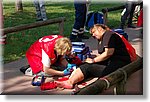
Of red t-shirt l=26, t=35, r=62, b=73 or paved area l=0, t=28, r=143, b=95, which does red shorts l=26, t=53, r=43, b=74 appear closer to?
red t-shirt l=26, t=35, r=62, b=73

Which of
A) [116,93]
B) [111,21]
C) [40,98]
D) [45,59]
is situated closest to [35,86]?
[45,59]

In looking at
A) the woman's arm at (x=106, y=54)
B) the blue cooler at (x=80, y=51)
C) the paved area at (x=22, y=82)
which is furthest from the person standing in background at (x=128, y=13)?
the woman's arm at (x=106, y=54)

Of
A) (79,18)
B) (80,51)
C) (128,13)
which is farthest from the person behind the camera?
(128,13)

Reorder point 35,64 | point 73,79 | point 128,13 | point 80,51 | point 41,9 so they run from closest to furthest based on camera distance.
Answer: point 73,79
point 35,64
point 80,51
point 128,13
point 41,9

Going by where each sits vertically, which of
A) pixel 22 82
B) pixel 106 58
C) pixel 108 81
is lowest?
pixel 22 82

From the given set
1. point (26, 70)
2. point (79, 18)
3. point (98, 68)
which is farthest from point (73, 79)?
point (79, 18)

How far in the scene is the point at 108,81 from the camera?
7.59 feet

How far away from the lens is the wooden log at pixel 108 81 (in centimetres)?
212

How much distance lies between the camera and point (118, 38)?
3.87m

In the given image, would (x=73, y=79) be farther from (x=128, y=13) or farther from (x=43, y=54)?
(x=128, y=13)

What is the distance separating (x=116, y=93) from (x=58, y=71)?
1528 mm

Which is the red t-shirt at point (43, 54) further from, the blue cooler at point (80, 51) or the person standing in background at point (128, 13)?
the person standing in background at point (128, 13)

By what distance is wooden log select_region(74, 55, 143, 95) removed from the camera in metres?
2.12

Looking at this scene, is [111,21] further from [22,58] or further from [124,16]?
[22,58]
